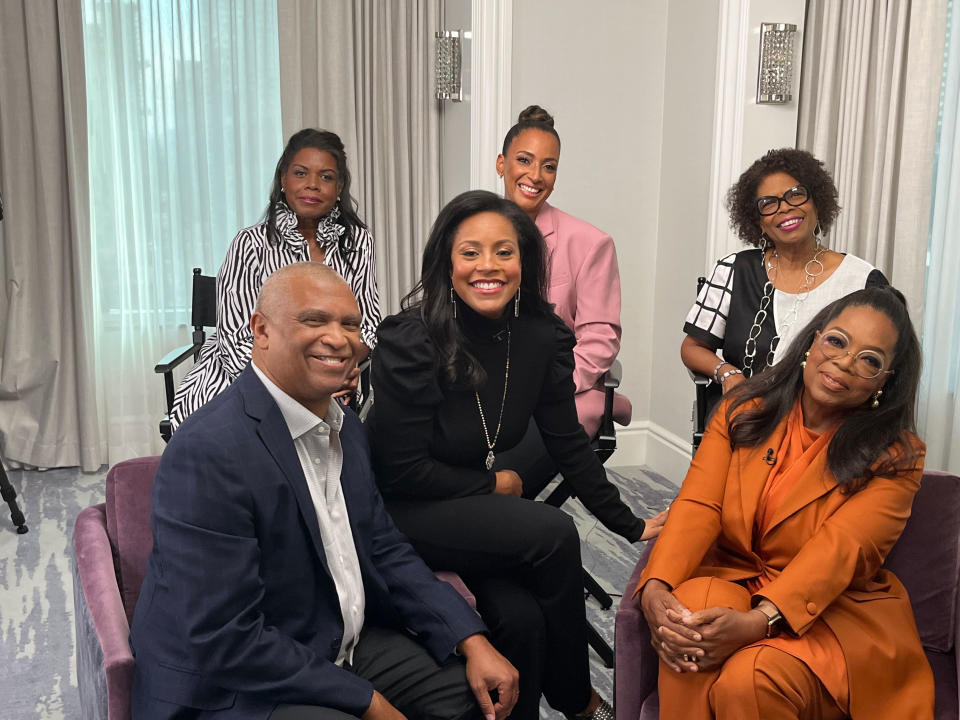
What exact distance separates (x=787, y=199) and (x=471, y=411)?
1.32m

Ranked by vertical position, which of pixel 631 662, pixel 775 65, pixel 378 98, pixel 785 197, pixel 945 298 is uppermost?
pixel 775 65

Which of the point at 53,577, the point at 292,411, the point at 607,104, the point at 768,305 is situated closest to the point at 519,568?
the point at 292,411

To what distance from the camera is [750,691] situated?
1.67 m

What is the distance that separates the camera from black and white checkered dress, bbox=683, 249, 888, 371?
279 cm

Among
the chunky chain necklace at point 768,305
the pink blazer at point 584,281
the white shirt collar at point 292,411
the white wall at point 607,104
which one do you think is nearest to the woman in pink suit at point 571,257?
the pink blazer at point 584,281

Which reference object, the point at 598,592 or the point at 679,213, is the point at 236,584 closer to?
the point at 598,592

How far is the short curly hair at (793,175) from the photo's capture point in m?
2.86

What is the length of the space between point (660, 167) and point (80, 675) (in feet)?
10.6

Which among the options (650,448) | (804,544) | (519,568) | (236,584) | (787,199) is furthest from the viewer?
(650,448)

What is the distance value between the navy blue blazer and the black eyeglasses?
1.82 m

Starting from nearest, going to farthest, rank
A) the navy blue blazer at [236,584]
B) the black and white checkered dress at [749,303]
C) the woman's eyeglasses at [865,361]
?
the navy blue blazer at [236,584] → the woman's eyeglasses at [865,361] → the black and white checkered dress at [749,303]

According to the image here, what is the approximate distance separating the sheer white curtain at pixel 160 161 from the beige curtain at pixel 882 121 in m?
2.31

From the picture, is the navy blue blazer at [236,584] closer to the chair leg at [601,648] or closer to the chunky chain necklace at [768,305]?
the chair leg at [601,648]

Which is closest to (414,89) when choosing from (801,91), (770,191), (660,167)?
(660,167)
